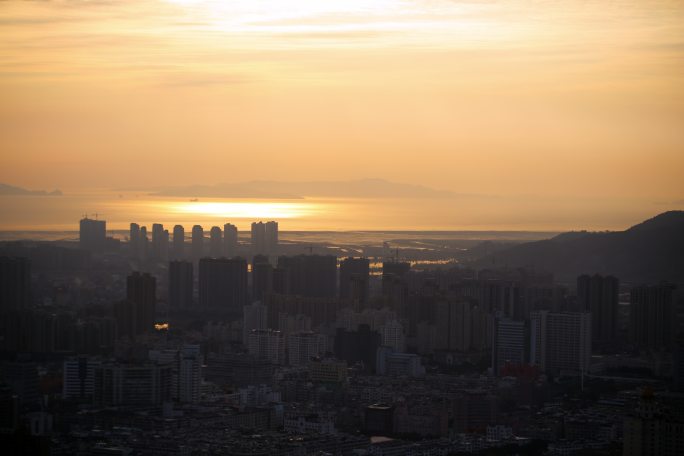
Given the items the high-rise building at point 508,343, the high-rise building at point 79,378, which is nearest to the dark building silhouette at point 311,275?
the high-rise building at point 508,343

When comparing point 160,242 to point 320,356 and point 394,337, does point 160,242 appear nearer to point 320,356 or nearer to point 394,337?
point 394,337

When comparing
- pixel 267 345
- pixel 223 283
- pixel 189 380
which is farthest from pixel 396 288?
pixel 189 380

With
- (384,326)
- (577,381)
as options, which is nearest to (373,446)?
(577,381)

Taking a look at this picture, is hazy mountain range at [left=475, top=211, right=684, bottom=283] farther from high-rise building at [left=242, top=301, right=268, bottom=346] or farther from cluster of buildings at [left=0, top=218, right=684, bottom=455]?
high-rise building at [left=242, top=301, right=268, bottom=346]

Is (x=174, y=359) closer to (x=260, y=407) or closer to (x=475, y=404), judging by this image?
(x=260, y=407)

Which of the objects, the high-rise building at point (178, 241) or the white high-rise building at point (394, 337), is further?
the high-rise building at point (178, 241)

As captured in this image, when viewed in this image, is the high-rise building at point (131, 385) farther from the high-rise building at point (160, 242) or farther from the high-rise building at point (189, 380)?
the high-rise building at point (160, 242)
